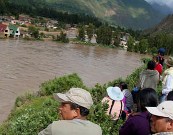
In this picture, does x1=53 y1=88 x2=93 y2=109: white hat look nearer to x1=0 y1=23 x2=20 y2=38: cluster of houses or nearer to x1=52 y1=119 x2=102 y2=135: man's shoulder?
x1=52 y1=119 x2=102 y2=135: man's shoulder

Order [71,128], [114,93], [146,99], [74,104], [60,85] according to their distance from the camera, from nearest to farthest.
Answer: [71,128] → [74,104] → [146,99] → [114,93] → [60,85]

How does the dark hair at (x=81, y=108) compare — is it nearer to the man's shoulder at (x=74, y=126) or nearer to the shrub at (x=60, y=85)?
the man's shoulder at (x=74, y=126)

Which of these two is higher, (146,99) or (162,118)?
(162,118)

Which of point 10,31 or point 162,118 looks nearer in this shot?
point 162,118

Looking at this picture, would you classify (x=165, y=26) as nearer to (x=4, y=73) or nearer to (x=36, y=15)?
(x=36, y=15)

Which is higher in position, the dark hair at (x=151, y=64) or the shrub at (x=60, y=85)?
the dark hair at (x=151, y=64)

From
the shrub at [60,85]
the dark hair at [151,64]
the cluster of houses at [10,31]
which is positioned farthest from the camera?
the cluster of houses at [10,31]

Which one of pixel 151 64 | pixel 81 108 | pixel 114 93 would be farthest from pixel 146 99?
pixel 151 64

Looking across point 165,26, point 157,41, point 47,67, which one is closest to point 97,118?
point 47,67

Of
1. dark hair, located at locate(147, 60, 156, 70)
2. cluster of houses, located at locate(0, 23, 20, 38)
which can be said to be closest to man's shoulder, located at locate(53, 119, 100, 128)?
dark hair, located at locate(147, 60, 156, 70)

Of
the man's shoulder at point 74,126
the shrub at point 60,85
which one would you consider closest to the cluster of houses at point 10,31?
the shrub at point 60,85

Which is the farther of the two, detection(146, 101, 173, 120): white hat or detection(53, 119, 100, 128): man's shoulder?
detection(146, 101, 173, 120): white hat

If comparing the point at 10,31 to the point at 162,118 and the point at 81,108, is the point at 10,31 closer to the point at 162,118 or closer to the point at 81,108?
the point at 81,108

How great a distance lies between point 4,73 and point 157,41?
56.3m
